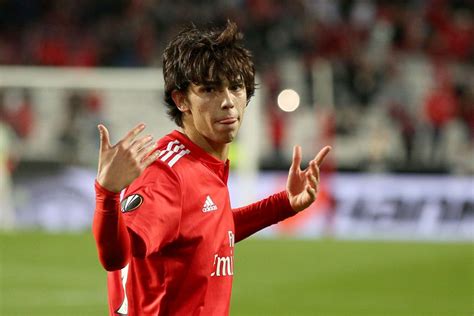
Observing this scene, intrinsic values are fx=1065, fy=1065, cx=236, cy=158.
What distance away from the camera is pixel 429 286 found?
12062mm

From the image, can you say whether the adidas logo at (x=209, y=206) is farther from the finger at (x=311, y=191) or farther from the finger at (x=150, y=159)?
the finger at (x=311, y=191)

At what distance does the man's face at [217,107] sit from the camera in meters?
4.13

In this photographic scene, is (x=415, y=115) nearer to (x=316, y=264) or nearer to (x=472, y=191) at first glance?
(x=472, y=191)

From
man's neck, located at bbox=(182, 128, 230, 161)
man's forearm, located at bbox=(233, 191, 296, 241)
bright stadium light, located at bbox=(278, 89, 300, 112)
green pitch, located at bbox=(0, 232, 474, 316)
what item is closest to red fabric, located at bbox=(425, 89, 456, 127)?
bright stadium light, located at bbox=(278, 89, 300, 112)

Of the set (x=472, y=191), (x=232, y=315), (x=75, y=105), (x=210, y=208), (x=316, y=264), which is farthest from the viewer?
(x=75, y=105)

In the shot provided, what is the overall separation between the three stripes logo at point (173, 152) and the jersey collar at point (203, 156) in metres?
0.03

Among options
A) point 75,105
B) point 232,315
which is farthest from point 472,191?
point 232,315

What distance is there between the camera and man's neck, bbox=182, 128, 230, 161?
168 inches

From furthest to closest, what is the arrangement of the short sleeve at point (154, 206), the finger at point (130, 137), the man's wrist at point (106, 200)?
the short sleeve at point (154, 206)
the finger at point (130, 137)
the man's wrist at point (106, 200)

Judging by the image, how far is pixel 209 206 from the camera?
13.3 feet

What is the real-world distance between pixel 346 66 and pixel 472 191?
14.8 feet

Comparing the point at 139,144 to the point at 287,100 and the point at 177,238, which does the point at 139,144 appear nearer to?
the point at 177,238

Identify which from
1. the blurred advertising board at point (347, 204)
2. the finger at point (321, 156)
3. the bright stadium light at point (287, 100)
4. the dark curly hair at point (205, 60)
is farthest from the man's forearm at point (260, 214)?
the bright stadium light at point (287, 100)

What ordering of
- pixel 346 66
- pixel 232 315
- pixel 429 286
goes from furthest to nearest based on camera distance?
pixel 346 66, pixel 429 286, pixel 232 315
